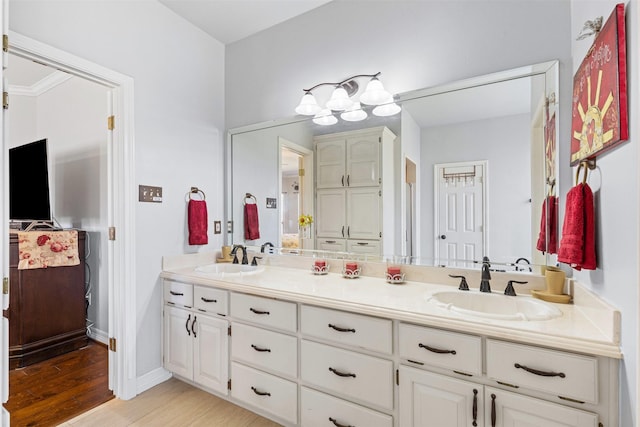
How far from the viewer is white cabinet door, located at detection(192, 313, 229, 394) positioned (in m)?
1.93

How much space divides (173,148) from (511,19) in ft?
7.44

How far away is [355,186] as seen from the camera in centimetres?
214

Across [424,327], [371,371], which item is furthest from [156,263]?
[424,327]

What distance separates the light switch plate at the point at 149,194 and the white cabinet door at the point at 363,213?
1.35 meters

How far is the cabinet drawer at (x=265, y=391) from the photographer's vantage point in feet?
5.48

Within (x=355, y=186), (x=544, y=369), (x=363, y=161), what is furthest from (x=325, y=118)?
(x=544, y=369)

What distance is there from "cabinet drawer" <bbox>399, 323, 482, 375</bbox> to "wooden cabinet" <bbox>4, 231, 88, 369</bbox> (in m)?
2.85

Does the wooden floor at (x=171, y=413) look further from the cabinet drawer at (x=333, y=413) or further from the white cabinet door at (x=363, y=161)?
the white cabinet door at (x=363, y=161)

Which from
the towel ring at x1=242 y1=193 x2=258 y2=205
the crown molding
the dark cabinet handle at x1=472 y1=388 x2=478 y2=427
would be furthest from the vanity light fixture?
the crown molding

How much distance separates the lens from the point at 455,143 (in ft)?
5.94

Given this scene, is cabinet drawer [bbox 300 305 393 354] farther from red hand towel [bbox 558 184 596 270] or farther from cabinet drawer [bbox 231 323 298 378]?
red hand towel [bbox 558 184 596 270]

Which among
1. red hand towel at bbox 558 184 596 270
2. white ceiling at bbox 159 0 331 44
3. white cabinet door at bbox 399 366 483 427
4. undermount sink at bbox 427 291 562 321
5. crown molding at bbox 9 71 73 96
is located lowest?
white cabinet door at bbox 399 366 483 427

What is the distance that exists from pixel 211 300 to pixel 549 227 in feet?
6.23

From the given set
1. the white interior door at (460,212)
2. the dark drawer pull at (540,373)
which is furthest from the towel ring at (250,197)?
the dark drawer pull at (540,373)
